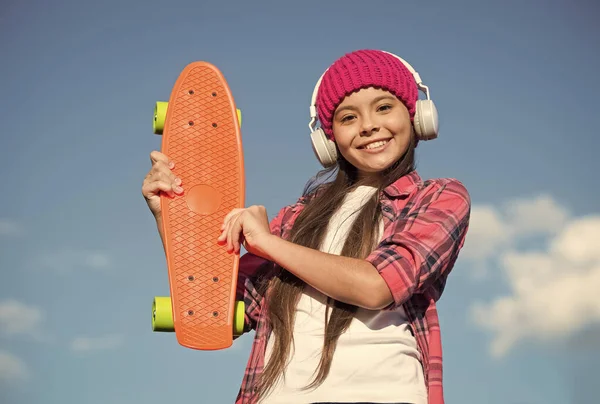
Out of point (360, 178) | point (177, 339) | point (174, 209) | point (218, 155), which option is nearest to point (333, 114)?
point (360, 178)

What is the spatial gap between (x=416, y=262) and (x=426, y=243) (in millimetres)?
86

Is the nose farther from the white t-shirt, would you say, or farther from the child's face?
the white t-shirt

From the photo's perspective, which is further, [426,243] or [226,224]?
[226,224]

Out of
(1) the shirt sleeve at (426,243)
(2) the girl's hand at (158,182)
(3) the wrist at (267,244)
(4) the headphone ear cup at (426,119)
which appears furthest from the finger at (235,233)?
(4) the headphone ear cup at (426,119)

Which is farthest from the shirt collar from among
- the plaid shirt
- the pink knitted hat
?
the pink knitted hat

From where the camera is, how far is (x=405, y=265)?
7.19 feet

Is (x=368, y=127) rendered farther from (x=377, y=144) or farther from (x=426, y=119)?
(x=426, y=119)

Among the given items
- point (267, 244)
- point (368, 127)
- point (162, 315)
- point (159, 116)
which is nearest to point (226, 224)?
point (267, 244)

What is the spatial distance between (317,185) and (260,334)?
2.20 feet

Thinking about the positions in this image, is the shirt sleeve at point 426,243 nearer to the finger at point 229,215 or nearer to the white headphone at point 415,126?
the white headphone at point 415,126

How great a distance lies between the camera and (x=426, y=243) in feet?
7.44

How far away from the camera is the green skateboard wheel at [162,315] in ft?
7.97

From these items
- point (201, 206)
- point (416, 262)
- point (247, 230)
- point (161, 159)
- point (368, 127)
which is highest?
point (368, 127)

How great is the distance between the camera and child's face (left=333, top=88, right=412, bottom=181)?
2.62 meters
